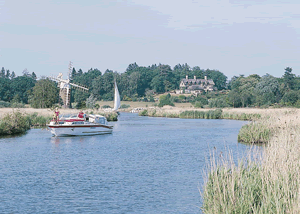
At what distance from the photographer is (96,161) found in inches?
969

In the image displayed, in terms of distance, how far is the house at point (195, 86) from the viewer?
169 m

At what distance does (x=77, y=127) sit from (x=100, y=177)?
2077 centimetres

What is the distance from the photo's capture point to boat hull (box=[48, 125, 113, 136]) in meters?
38.3

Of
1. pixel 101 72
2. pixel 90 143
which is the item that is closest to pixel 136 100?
pixel 101 72

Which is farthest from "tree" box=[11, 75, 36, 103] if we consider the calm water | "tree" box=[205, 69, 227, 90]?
the calm water

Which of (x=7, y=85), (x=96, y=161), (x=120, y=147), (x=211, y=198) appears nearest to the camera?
(x=211, y=198)

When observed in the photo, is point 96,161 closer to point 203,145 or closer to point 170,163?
point 170,163

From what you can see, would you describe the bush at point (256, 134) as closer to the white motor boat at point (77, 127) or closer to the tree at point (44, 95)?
the white motor boat at point (77, 127)

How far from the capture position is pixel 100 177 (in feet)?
64.2

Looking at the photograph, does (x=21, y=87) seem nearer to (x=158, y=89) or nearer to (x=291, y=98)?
(x=158, y=89)

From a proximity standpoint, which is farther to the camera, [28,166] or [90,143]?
[90,143]

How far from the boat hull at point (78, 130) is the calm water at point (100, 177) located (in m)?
4.86

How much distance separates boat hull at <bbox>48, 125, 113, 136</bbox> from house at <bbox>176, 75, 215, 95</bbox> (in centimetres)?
12271

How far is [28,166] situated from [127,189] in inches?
303
